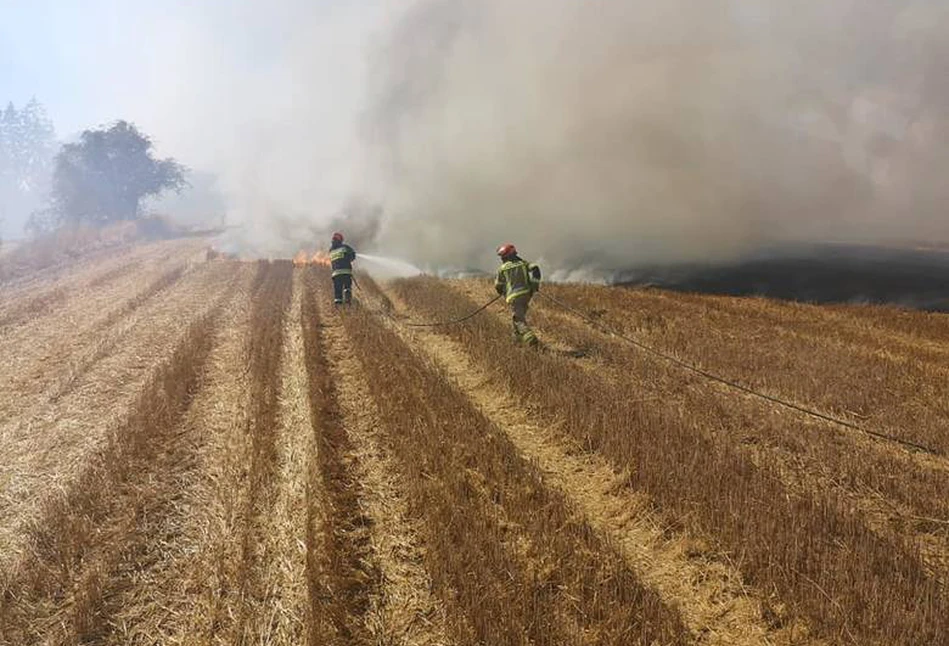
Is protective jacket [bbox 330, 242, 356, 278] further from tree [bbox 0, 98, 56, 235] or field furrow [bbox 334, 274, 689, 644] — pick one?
tree [bbox 0, 98, 56, 235]

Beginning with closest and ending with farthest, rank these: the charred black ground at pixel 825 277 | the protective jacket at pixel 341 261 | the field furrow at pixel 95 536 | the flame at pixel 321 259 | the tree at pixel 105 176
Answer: the field furrow at pixel 95 536
the protective jacket at pixel 341 261
the charred black ground at pixel 825 277
the flame at pixel 321 259
the tree at pixel 105 176

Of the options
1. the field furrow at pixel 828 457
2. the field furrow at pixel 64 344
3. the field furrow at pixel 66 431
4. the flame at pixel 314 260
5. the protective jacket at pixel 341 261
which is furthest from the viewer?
the flame at pixel 314 260

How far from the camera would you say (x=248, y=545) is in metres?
4.95

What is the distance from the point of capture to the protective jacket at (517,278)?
11578 mm

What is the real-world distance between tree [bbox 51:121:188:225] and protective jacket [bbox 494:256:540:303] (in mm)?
56243

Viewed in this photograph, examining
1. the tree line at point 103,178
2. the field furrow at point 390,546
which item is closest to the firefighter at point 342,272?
the field furrow at point 390,546

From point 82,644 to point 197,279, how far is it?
833 inches

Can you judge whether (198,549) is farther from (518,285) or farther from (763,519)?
(518,285)

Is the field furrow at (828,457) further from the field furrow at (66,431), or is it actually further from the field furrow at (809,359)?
the field furrow at (66,431)

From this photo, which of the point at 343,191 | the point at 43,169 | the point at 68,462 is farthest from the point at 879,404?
the point at 43,169

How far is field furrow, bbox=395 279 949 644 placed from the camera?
12.8ft

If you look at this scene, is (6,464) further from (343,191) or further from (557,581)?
(343,191)

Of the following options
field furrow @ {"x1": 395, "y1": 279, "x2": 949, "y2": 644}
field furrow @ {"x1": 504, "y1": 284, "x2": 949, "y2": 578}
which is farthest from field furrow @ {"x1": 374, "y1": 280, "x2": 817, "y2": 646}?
field furrow @ {"x1": 504, "y1": 284, "x2": 949, "y2": 578}

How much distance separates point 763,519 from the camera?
4.99 metres
